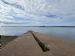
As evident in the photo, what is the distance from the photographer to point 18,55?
1.34ft

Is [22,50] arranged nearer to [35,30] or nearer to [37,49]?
[37,49]

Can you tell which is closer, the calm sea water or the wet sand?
the wet sand

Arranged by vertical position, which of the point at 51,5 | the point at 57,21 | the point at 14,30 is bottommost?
the point at 14,30

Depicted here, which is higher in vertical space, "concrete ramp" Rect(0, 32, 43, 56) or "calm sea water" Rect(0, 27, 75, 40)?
"concrete ramp" Rect(0, 32, 43, 56)

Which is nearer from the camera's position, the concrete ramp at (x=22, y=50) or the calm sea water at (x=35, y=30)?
the concrete ramp at (x=22, y=50)

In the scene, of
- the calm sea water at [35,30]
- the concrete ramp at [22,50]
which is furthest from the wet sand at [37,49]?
the calm sea water at [35,30]

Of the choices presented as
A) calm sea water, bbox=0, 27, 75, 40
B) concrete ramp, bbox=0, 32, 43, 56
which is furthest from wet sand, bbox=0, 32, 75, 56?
calm sea water, bbox=0, 27, 75, 40

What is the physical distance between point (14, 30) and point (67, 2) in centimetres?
65

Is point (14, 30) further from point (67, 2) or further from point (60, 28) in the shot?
point (67, 2)

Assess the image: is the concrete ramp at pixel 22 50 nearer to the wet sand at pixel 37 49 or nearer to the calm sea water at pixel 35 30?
A: the wet sand at pixel 37 49

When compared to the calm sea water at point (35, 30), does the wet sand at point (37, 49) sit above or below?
above

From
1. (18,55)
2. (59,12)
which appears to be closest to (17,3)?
(59,12)

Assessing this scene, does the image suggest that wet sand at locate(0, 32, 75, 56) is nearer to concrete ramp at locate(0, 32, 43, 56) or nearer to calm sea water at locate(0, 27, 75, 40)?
concrete ramp at locate(0, 32, 43, 56)

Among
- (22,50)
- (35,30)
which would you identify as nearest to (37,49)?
(22,50)
